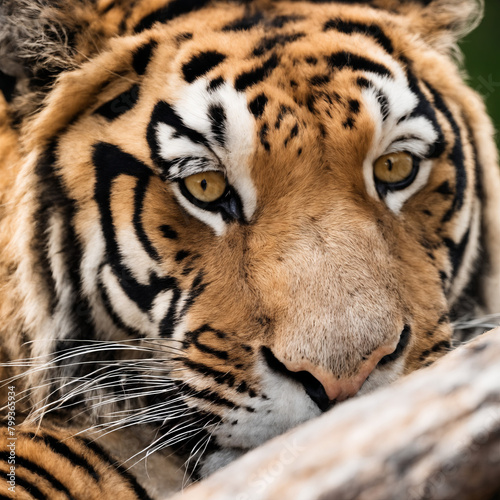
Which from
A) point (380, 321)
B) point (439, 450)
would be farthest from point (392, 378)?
point (439, 450)

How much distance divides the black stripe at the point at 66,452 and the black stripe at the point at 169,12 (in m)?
0.95

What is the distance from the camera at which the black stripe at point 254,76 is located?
1.61 metres

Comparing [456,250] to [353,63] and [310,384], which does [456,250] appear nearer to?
[353,63]

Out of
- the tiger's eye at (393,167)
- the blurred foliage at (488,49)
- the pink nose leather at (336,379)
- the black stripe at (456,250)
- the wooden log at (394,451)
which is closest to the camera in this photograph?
the wooden log at (394,451)

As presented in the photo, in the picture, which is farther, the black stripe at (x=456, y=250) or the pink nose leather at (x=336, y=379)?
the black stripe at (x=456, y=250)

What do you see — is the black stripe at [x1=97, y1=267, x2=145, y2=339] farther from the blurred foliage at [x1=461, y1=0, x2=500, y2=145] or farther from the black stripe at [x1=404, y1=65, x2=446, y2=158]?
the blurred foliage at [x1=461, y1=0, x2=500, y2=145]

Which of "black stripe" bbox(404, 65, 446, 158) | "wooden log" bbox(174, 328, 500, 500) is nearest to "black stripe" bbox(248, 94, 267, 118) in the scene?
"black stripe" bbox(404, 65, 446, 158)

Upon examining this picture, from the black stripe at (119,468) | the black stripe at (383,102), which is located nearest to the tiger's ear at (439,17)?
the black stripe at (383,102)

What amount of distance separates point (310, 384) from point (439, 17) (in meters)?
1.16

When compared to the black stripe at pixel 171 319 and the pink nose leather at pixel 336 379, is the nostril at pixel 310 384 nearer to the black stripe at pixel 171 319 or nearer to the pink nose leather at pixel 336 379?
the pink nose leather at pixel 336 379

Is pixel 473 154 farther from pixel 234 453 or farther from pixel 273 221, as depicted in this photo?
pixel 234 453

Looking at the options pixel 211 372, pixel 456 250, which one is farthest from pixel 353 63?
pixel 211 372

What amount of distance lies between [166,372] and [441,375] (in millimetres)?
753

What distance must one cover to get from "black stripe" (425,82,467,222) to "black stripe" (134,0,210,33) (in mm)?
615
